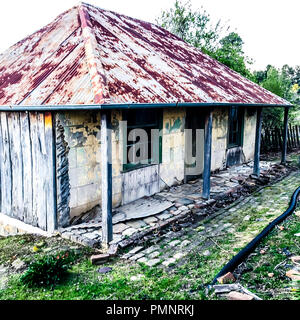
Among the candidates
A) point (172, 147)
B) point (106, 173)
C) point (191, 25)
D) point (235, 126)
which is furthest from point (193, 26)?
point (106, 173)

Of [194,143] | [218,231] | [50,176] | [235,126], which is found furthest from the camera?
[235,126]

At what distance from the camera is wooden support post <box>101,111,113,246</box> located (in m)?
4.78

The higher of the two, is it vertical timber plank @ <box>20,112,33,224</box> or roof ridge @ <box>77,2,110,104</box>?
roof ridge @ <box>77,2,110,104</box>

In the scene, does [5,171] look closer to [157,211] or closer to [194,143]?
[157,211]

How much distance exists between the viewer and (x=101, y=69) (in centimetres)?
503

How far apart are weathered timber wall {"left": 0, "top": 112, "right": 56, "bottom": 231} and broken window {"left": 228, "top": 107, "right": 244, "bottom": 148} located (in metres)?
7.21

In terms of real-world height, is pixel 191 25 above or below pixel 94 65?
above

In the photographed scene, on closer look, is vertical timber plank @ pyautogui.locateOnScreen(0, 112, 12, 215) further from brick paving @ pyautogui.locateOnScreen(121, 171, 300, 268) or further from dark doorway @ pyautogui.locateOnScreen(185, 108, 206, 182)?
dark doorway @ pyautogui.locateOnScreen(185, 108, 206, 182)

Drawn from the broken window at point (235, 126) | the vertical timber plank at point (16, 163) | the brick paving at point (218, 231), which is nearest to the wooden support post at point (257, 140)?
the broken window at point (235, 126)

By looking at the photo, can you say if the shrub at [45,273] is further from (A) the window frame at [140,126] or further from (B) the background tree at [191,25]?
(B) the background tree at [191,25]

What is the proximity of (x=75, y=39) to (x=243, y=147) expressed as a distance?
806 cm

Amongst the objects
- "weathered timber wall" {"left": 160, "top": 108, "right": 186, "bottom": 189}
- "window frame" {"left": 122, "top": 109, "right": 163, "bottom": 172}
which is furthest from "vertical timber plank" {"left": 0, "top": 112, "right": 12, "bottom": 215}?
"weathered timber wall" {"left": 160, "top": 108, "right": 186, "bottom": 189}

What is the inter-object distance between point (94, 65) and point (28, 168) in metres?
2.52
